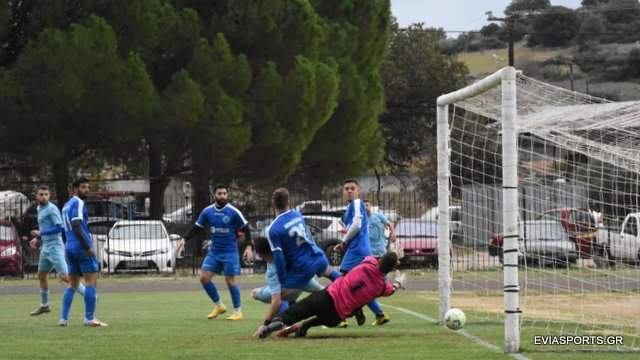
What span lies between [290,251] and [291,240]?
5.5 inches

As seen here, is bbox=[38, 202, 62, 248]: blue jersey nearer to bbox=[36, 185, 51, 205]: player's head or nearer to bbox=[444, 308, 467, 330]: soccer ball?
bbox=[36, 185, 51, 205]: player's head

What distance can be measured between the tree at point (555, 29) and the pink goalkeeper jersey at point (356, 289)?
303 feet

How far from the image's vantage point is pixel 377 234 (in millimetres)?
21469

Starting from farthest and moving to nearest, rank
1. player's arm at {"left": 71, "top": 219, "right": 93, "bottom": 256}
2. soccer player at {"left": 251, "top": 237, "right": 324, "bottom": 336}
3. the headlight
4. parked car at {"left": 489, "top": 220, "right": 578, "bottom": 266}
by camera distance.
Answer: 1. the headlight
2. parked car at {"left": 489, "top": 220, "right": 578, "bottom": 266}
3. player's arm at {"left": 71, "top": 219, "right": 93, "bottom": 256}
4. soccer player at {"left": 251, "top": 237, "right": 324, "bottom": 336}

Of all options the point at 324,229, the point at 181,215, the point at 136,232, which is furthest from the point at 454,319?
the point at 181,215

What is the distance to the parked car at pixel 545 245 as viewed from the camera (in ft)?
69.1

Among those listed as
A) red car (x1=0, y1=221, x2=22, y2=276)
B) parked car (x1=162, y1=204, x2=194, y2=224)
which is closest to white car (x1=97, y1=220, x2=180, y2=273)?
red car (x1=0, y1=221, x2=22, y2=276)

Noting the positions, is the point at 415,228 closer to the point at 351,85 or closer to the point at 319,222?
the point at 319,222

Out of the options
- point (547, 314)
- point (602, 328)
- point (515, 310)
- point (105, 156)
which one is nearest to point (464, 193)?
point (547, 314)

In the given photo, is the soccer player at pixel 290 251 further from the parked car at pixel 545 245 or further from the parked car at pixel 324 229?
the parked car at pixel 324 229

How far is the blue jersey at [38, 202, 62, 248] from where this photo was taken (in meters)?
20.4

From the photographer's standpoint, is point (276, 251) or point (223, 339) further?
point (223, 339)

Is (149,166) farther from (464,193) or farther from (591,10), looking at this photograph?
(591,10)

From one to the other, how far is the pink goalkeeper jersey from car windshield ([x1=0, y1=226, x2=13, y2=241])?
22.1 metres
